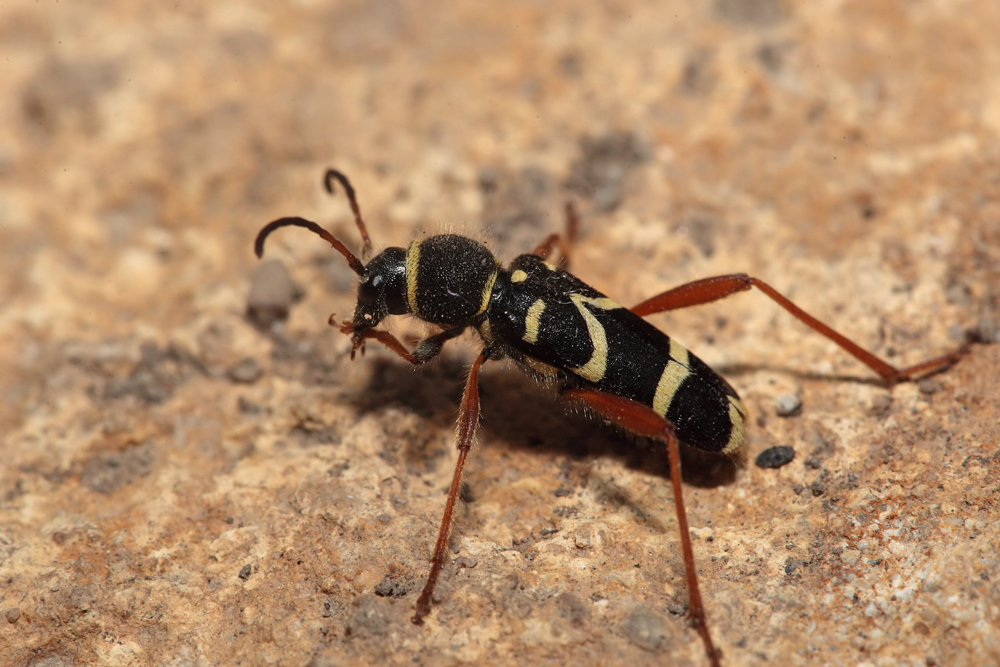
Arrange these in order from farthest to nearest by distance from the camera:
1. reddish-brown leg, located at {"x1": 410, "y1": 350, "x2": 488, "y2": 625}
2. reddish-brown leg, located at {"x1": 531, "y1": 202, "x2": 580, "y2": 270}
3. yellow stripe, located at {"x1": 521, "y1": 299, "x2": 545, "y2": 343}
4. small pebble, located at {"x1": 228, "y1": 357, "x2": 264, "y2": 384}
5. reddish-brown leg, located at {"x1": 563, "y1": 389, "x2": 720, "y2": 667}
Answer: reddish-brown leg, located at {"x1": 531, "y1": 202, "x2": 580, "y2": 270} → small pebble, located at {"x1": 228, "y1": 357, "x2": 264, "y2": 384} → yellow stripe, located at {"x1": 521, "y1": 299, "x2": 545, "y2": 343} → reddish-brown leg, located at {"x1": 410, "y1": 350, "x2": 488, "y2": 625} → reddish-brown leg, located at {"x1": 563, "y1": 389, "x2": 720, "y2": 667}

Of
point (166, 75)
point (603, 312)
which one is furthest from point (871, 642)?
point (166, 75)

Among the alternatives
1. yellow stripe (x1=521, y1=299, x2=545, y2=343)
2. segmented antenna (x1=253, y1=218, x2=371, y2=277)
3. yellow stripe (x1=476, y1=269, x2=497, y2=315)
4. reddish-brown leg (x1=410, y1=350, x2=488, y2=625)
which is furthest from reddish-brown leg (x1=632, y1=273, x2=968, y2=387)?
segmented antenna (x1=253, y1=218, x2=371, y2=277)

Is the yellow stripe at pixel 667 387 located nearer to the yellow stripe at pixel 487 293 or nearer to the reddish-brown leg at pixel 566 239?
the yellow stripe at pixel 487 293

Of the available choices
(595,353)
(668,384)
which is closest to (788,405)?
(668,384)

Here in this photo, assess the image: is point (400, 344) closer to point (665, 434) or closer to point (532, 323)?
point (532, 323)

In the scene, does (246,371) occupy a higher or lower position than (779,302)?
lower

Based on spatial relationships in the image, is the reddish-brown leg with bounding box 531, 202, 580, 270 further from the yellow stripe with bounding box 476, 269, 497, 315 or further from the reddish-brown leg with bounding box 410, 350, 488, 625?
the reddish-brown leg with bounding box 410, 350, 488, 625
